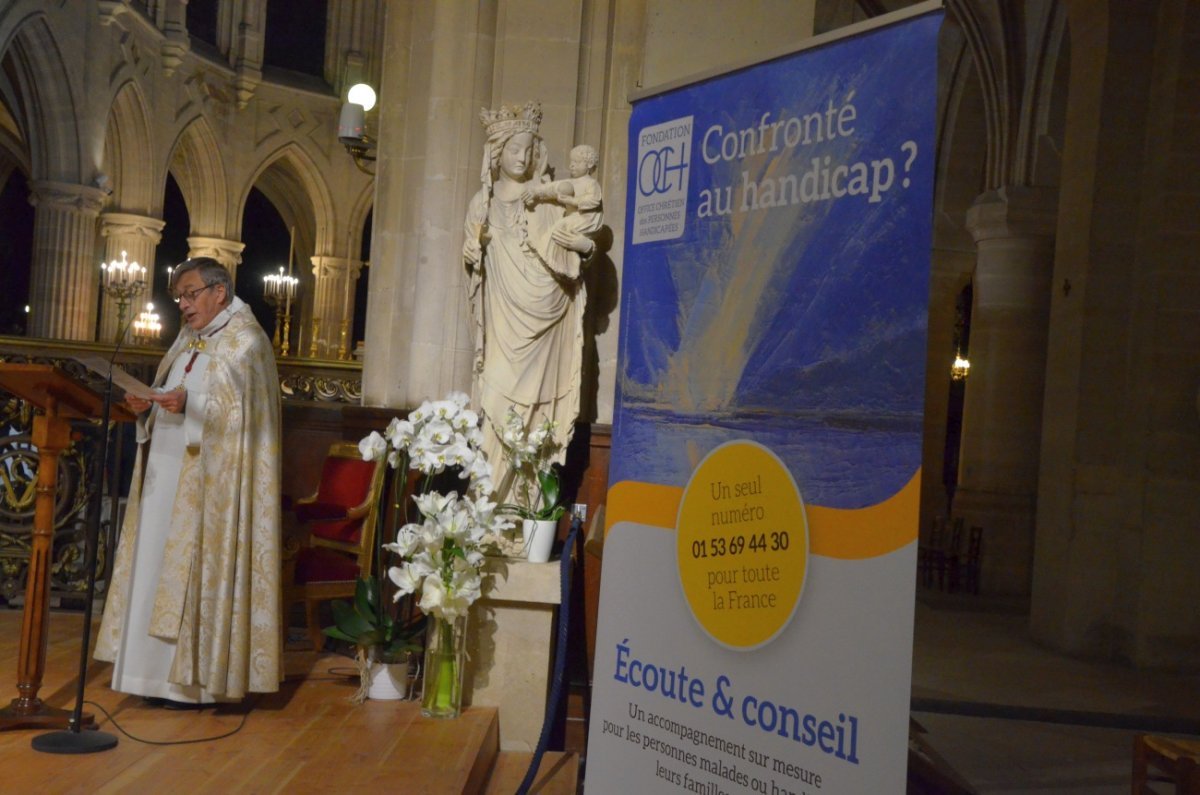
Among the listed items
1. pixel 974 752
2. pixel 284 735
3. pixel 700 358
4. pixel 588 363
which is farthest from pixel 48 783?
pixel 974 752

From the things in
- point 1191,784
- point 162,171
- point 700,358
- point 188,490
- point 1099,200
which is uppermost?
point 162,171

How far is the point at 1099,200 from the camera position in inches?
358

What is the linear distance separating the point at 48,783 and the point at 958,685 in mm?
5626

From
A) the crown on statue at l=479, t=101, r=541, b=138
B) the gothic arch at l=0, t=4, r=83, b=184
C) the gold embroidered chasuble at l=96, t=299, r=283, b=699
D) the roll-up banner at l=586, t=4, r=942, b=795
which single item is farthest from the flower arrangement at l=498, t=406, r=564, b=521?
the gothic arch at l=0, t=4, r=83, b=184

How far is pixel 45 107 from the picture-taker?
16984 millimetres

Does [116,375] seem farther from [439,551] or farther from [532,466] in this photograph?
[532,466]

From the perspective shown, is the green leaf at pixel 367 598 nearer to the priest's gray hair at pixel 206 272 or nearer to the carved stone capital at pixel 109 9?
the priest's gray hair at pixel 206 272

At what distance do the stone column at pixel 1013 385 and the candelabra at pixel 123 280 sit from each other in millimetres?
10636

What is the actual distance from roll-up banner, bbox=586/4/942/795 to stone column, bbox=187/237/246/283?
67.2 feet

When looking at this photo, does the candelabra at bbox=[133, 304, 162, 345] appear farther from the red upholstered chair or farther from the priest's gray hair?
the priest's gray hair

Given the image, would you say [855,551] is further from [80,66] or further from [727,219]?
[80,66]

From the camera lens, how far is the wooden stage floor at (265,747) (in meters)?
3.78

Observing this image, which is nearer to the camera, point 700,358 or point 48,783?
point 700,358

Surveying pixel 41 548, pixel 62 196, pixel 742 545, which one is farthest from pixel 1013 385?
Answer: pixel 62 196
